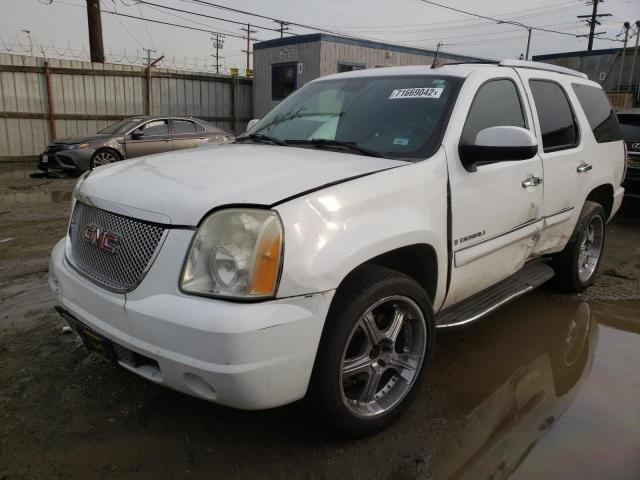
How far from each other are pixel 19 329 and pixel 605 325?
14.4 feet

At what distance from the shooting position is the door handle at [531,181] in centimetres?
331

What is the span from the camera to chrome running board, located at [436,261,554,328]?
299 cm

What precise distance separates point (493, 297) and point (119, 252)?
7.66 feet

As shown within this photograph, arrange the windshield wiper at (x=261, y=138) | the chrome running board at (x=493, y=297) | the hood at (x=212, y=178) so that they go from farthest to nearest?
the windshield wiper at (x=261, y=138)
the chrome running board at (x=493, y=297)
the hood at (x=212, y=178)

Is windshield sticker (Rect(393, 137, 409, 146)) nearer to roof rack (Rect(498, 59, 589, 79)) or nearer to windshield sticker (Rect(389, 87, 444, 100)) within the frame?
windshield sticker (Rect(389, 87, 444, 100))

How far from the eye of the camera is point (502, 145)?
108 inches

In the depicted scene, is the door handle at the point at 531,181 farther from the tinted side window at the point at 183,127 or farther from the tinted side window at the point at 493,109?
the tinted side window at the point at 183,127

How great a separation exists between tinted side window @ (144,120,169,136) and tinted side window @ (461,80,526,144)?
10.2 meters

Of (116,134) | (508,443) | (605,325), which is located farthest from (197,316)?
(116,134)

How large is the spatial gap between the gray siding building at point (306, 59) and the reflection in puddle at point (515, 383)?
44.9 feet

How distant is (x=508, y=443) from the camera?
252cm

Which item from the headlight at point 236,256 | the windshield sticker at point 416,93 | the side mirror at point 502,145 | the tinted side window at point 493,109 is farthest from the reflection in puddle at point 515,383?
the windshield sticker at point 416,93

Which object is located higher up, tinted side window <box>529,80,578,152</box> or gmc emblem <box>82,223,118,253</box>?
tinted side window <box>529,80,578,152</box>

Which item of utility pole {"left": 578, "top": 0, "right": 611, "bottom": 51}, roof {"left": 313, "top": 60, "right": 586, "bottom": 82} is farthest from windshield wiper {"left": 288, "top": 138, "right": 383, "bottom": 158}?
utility pole {"left": 578, "top": 0, "right": 611, "bottom": 51}
